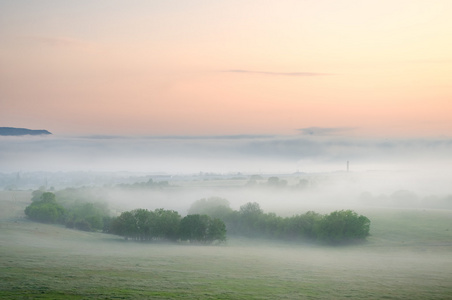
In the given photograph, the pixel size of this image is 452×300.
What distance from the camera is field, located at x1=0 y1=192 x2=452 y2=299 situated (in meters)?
36.6

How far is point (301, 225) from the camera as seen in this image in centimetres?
9675

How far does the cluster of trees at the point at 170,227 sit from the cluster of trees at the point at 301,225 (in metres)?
16.7

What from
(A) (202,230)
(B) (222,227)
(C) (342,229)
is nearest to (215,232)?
(B) (222,227)

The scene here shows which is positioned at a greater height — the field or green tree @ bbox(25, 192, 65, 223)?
green tree @ bbox(25, 192, 65, 223)

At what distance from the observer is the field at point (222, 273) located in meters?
Result: 36.6

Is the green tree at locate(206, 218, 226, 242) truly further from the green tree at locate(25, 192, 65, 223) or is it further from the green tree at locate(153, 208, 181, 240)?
the green tree at locate(25, 192, 65, 223)

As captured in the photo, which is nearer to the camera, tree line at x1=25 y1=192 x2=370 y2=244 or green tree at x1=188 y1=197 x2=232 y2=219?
tree line at x1=25 y1=192 x2=370 y2=244

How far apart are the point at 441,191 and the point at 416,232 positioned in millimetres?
115922

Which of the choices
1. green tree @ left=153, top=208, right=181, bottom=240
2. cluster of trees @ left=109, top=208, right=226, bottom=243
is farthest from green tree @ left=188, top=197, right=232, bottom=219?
green tree @ left=153, top=208, right=181, bottom=240

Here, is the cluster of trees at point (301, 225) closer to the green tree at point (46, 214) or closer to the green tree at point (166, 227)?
the green tree at point (166, 227)

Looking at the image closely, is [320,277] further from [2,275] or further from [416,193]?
[416,193]

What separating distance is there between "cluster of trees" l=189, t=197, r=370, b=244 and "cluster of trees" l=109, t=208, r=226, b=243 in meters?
16.7

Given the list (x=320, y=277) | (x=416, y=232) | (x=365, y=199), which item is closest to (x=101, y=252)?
(x=320, y=277)

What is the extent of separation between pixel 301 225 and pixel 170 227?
1150 inches
